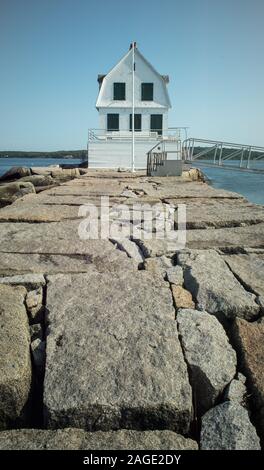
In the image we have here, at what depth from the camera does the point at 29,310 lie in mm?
2238

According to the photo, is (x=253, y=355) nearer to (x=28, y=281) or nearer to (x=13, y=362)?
(x=13, y=362)

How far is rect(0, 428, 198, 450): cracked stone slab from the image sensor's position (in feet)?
4.73

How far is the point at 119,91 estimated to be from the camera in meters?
28.9

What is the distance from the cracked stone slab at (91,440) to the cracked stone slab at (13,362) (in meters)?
0.09

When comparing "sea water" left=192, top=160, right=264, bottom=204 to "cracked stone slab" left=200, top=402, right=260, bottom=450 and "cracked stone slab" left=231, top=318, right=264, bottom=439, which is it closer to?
"cracked stone slab" left=231, top=318, right=264, bottom=439

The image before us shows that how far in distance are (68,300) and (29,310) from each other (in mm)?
247

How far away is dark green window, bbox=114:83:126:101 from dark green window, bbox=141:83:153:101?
1464 mm

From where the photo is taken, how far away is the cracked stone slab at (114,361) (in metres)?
1.53

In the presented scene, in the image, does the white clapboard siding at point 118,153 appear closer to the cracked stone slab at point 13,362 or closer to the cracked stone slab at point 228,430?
the cracked stone slab at point 13,362

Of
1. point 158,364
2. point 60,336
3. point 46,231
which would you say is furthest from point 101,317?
point 46,231

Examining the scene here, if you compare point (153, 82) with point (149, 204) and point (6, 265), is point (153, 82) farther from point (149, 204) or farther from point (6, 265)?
point (6, 265)

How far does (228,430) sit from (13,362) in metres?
0.95

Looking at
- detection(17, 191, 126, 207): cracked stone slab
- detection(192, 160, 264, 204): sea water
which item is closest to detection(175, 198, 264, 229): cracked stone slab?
detection(17, 191, 126, 207): cracked stone slab
